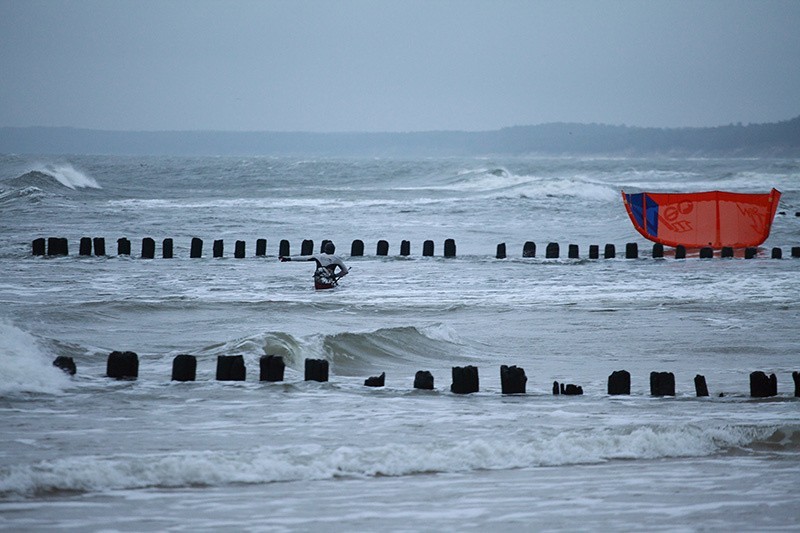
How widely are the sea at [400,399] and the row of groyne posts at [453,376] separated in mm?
92

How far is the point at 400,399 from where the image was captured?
7.82 metres

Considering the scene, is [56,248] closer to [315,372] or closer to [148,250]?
[148,250]

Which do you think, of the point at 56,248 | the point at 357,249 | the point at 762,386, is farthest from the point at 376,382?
the point at 56,248

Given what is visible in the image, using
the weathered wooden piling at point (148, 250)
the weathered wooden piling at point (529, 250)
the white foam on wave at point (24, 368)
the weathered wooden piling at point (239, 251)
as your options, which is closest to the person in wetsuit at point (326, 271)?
the weathered wooden piling at point (239, 251)

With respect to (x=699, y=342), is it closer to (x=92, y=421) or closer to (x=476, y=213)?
(x=92, y=421)

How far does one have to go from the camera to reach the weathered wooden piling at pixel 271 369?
820 cm

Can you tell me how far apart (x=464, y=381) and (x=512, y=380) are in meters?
0.37

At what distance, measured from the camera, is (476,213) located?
1359 inches

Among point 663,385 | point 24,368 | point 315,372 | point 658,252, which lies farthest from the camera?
point 658,252

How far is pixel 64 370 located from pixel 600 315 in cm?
702

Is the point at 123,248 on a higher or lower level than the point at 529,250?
higher

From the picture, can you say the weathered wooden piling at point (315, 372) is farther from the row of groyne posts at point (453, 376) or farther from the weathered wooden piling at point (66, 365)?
the weathered wooden piling at point (66, 365)

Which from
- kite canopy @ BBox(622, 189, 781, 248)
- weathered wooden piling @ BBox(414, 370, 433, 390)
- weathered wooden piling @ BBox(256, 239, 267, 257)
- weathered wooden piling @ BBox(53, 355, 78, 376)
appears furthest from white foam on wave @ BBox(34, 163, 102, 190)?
weathered wooden piling @ BBox(414, 370, 433, 390)

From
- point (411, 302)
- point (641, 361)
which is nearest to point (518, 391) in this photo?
point (641, 361)
